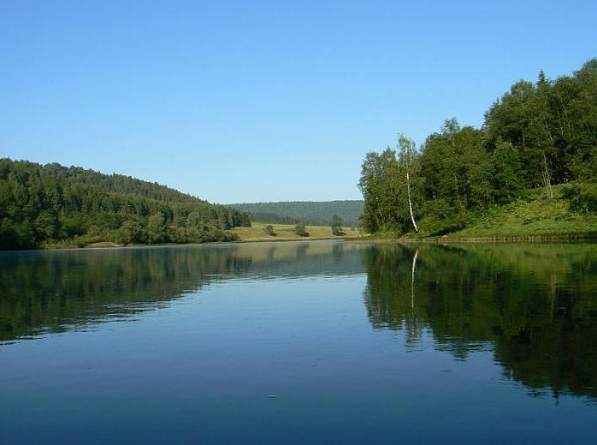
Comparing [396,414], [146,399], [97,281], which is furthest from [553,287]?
[97,281]

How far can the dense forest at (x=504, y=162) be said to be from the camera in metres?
111

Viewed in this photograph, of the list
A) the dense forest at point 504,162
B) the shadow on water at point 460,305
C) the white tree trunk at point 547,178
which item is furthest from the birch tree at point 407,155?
the shadow on water at point 460,305

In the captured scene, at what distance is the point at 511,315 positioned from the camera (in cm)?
2400

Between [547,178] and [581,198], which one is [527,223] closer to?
[581,198]

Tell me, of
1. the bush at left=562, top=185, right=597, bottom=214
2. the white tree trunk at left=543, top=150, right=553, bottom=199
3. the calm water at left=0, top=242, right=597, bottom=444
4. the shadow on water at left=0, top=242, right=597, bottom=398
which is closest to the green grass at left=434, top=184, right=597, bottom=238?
the bush at left=562, top=185, right=597, bottom=214

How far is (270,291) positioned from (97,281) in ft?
60.6

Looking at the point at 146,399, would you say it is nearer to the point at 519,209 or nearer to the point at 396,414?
the point at 396,414

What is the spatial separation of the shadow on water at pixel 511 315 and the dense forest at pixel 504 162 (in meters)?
66.5

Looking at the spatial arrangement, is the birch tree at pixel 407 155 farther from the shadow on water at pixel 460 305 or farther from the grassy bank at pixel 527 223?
the shadow on water at pixel 460 305

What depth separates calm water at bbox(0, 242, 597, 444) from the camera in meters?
11.9

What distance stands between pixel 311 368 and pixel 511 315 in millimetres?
11067

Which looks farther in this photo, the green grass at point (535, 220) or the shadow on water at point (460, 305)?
the green grass at point (535, 220)

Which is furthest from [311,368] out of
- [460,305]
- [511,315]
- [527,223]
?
[527,223]

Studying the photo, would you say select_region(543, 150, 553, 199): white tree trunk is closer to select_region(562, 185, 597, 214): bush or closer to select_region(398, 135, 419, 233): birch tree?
select_region(562, 185, 597, 214): bush
